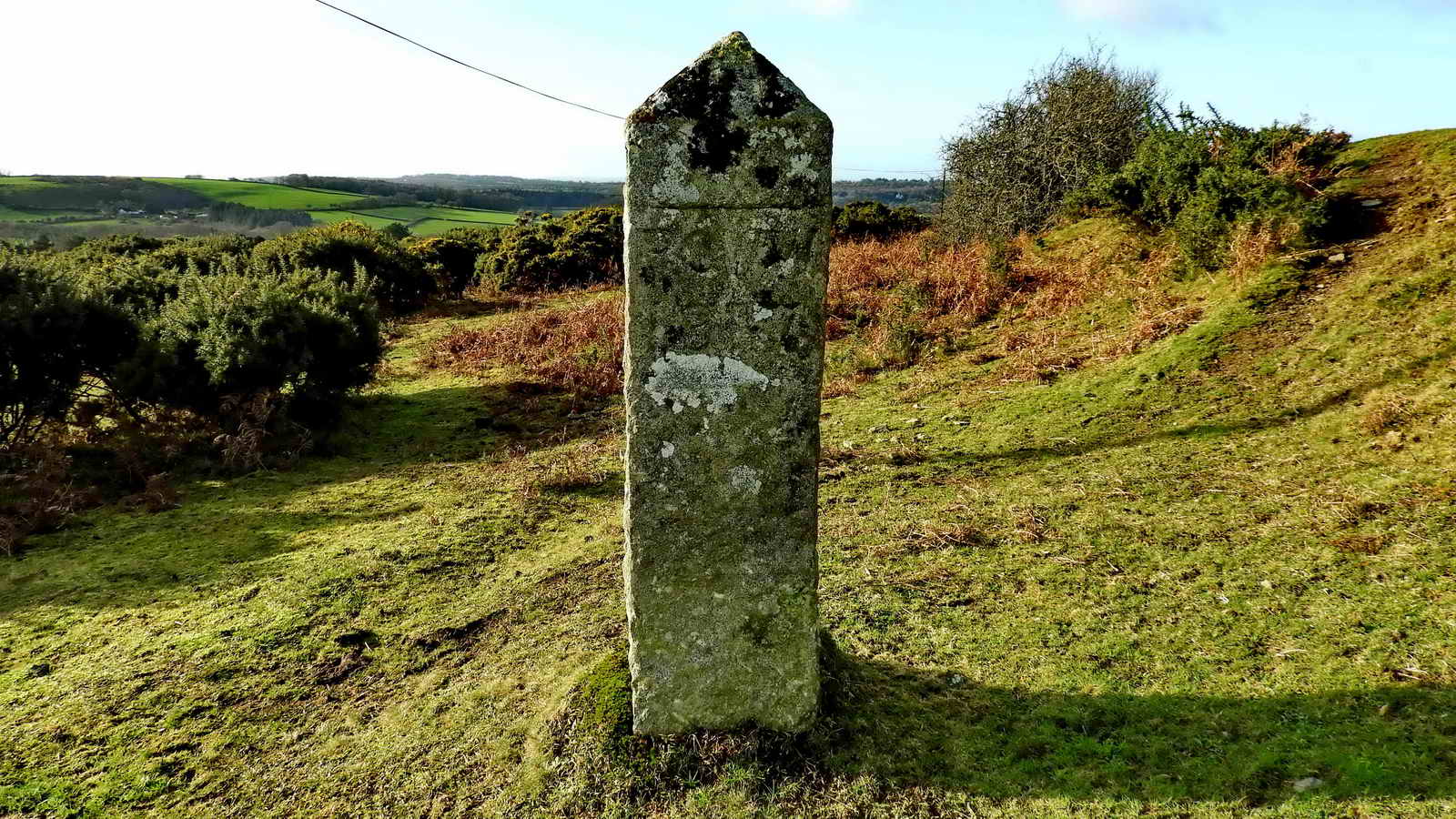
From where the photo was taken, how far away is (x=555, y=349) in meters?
12.9

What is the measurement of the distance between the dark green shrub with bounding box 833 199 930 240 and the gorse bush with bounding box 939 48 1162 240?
3684mm

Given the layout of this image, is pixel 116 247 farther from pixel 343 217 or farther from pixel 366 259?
pixel 343 217

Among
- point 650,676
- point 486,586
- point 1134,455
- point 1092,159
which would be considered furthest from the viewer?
point 1092,159

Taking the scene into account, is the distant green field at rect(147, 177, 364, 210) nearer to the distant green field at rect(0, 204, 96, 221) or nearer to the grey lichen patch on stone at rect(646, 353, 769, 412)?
the distant green field at rect(0, 204, 96, 221)

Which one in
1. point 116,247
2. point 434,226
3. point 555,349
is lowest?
point 555,349

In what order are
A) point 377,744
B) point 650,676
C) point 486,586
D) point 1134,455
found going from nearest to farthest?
point 650,676 → point 377,744 → point 486,586 → point 1134,455

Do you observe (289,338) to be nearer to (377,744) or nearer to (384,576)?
(384,576)

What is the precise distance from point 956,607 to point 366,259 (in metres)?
16.9

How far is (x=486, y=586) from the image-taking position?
569 cm

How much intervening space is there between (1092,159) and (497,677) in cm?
1433

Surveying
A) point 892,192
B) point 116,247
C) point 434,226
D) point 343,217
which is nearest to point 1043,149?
point 116,247

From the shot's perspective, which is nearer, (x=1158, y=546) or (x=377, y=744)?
(x=377, y=744)

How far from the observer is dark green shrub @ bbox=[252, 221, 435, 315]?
56.0ft

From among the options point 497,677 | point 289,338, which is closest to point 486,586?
point 497,677
